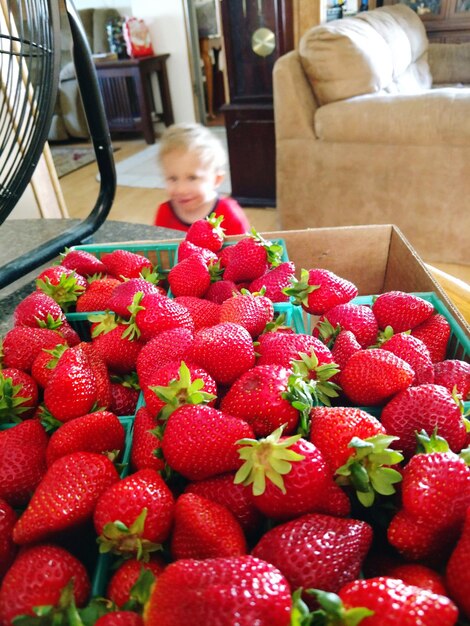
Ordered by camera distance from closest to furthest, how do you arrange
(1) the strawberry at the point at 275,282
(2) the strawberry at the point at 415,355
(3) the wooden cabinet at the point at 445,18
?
(2) the strawberry at the point at 415,355
(1) the strawberry at the point at 275,282
(3) the wooden cabinet at the point at 445,18

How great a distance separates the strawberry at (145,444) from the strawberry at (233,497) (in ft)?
0.19

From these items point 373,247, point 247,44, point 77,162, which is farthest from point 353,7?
point 373,247

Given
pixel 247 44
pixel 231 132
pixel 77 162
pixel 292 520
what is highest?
pixel 247 44

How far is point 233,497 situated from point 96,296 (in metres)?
0.54

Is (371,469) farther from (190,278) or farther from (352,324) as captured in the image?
(190,278)

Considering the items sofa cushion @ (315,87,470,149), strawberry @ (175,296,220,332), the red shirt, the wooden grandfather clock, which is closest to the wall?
the wooden grandfather clock

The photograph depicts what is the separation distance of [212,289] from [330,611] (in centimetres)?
65

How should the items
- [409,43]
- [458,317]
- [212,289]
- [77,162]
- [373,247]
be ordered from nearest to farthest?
[458,317] < [212,289] < [373,247] < [409,43] < [77,162]

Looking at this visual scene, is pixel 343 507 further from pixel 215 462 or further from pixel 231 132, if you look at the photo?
pixel 231 132

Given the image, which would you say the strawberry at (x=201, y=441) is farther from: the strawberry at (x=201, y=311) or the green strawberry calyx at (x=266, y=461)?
the strawberry at (x=201, y=311)

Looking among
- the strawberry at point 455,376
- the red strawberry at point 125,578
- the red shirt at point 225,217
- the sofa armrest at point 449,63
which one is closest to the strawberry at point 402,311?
the strawberry at point 455,376

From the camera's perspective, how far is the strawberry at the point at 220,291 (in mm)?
929

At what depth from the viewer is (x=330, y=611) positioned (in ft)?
1.25

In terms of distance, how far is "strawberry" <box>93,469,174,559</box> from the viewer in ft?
1.53
